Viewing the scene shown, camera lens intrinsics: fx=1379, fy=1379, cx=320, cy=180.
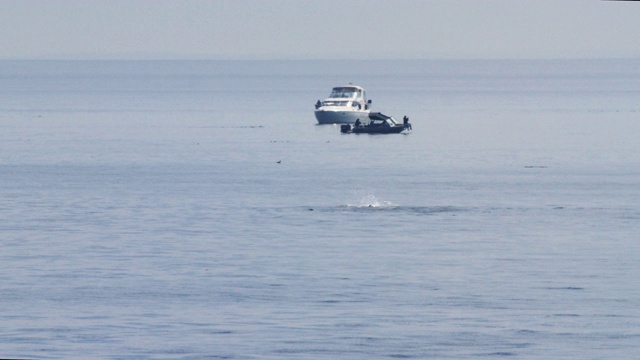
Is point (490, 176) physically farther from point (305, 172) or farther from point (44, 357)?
point (44, 357)

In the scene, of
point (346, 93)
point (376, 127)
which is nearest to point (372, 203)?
point (376, 127)

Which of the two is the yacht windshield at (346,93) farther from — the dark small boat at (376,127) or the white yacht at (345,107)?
the dark small boat at (376,127)

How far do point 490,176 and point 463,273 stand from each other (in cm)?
3813

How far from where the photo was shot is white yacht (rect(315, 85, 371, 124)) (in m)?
133

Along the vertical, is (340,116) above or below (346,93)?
below

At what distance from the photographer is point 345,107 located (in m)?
133

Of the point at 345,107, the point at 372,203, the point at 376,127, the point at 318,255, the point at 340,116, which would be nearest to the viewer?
the point at 318,255

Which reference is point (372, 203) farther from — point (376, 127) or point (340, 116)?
point (340, 116)

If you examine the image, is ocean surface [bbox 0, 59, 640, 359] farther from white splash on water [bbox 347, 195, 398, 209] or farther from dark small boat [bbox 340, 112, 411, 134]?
dark small boat [bbox 340, 112, 411, 134]

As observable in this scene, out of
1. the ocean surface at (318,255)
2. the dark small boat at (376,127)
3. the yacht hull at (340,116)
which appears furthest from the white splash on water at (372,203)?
the yacht hull at (340,116)

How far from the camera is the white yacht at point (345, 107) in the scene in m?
133

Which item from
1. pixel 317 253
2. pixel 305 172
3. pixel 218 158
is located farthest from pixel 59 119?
pixel 317 253

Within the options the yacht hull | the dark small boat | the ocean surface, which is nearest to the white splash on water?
the ocean surface

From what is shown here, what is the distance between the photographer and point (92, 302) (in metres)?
39.2
